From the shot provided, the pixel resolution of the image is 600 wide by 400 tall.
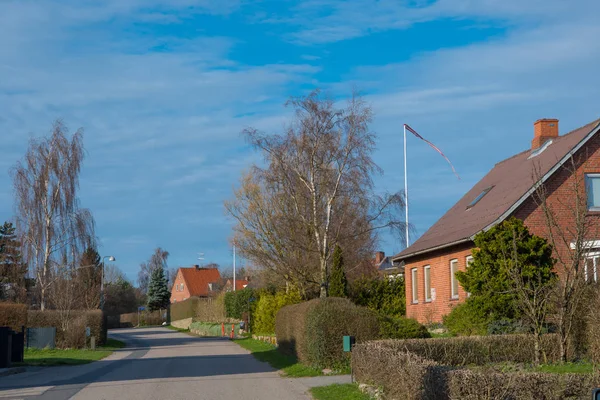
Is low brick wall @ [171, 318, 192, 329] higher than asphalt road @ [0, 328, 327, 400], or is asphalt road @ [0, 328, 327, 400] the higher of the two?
low brick wall @ [171, 318, 192, 329]

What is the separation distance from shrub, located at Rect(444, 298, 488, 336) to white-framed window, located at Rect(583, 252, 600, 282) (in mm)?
3309

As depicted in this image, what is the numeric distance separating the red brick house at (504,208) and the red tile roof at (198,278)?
259ft

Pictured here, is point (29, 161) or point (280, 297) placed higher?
point (29, 161)

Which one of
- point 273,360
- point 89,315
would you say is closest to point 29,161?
point 89,315

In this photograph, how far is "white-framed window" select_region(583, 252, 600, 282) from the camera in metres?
19.6

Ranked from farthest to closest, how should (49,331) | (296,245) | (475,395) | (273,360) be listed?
(49,331), (296,245), (273,360), (475,395)

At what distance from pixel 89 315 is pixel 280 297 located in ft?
34.1

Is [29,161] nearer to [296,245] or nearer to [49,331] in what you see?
[49,331]

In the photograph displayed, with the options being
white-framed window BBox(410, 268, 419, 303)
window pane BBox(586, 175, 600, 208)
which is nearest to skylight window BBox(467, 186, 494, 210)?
white-framed window BBox(410, 268, 419, 303)

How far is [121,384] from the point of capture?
65.4 feet

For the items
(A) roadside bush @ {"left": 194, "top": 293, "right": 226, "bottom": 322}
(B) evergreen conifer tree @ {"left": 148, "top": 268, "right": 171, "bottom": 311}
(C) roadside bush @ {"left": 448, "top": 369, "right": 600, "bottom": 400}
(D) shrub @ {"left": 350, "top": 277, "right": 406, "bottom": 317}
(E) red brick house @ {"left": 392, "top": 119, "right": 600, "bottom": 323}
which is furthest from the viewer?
(B) evergreen conifer tree @ {"left": 148, "top": 268, "right": 171, "bottom": 311}

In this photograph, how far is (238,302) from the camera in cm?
5644

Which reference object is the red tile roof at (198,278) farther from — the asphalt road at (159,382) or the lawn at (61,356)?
the asphalt road at (159,382)

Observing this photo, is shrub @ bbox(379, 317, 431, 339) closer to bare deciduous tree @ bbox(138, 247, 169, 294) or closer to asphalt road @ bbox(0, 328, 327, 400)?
asphalt road @ bbox(0, 328, 327, 400)
